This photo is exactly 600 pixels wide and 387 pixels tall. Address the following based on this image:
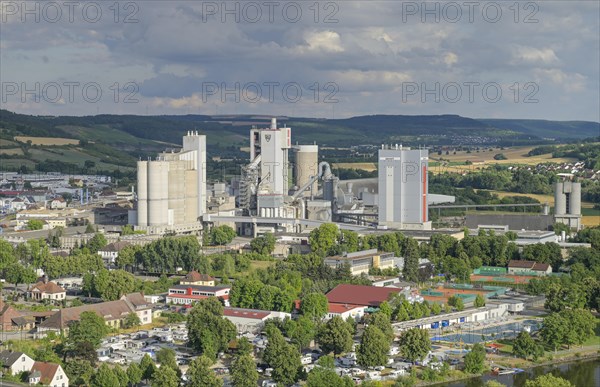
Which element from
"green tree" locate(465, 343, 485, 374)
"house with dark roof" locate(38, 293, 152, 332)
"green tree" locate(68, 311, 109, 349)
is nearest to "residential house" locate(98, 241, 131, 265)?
"house with dark roof" locate(38, 293, 152, 332)

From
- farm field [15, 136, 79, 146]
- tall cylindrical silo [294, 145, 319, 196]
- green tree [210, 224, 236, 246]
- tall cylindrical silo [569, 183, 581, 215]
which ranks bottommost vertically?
green tree [210, 224, 236, 246]

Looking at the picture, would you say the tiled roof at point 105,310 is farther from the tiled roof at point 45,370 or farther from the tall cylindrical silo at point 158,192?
the tall cylindrical silo at point 158,192

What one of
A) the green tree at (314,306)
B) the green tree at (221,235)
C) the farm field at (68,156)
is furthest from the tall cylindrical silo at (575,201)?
the farm field at (68,156)

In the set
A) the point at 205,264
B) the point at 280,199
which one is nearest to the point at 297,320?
the point at 205,264

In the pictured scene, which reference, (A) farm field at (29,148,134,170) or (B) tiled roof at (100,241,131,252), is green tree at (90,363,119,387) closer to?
(B) tiled roof at (100,241,131,252)

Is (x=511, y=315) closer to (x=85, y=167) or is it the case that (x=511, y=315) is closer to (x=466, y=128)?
(x=85, y=167)

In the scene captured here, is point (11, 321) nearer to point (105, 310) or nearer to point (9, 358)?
point (105, 310)
